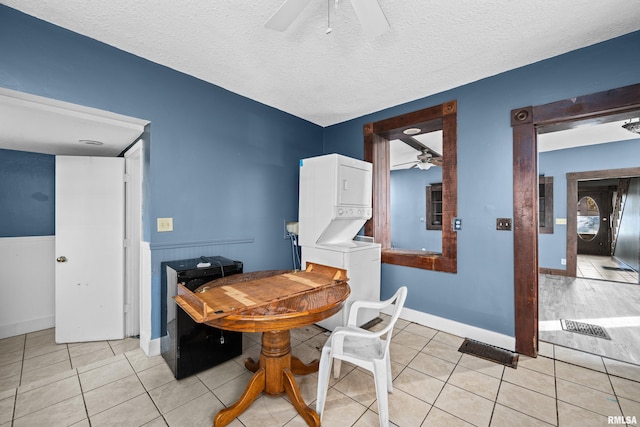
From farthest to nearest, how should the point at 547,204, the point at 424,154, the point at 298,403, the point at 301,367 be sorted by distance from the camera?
the point at 547,204 → the point at 424,154 → the point at 301,367 → the point at 298,403

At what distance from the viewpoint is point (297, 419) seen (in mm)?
1595

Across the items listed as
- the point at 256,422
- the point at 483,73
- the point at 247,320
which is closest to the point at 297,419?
the point at 256,422

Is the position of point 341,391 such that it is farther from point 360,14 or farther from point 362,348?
point 360,14

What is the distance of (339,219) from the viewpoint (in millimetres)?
2756

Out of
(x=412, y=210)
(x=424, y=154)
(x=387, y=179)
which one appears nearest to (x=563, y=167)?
(x=424, y=154)

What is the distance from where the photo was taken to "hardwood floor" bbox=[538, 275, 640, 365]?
241 centimetres

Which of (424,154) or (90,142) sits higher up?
(424,154)

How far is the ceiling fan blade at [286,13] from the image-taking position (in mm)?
1340

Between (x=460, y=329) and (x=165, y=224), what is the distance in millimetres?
3093

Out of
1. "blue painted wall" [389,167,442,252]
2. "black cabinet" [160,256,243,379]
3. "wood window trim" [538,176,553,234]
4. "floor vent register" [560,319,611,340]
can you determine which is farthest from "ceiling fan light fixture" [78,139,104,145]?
"wood window trim" [538,176,553,234]

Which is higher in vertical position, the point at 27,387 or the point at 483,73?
the point at 483,73

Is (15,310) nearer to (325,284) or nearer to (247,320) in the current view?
(247,320)

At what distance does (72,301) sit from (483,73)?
4630 millimetres

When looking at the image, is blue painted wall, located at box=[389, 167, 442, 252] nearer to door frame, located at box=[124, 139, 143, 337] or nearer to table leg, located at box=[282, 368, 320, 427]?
table leg, located at box=[282, 368, 320, 427]
